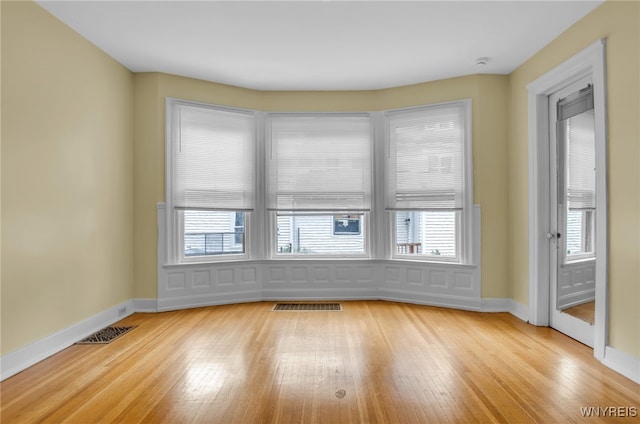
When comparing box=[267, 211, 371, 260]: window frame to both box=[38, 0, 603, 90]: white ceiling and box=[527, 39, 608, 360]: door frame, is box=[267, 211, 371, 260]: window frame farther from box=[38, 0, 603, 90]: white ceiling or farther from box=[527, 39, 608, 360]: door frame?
box=[527, 39, 608, 360]: door frame

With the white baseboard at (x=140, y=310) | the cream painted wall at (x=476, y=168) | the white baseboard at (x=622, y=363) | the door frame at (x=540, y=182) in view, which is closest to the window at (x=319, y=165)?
the white baseboard at (x=140, y=310)

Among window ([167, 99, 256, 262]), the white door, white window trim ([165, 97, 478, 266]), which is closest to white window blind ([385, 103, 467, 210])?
white window trim ([165, 97, 478, 266])

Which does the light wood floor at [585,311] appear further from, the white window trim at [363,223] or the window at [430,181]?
the white window trim at [363,223]

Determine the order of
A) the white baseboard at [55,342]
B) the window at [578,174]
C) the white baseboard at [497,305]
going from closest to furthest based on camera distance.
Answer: the white baseboard at [55,342]
the window at [578,174]
the white baseboard at [497,305]

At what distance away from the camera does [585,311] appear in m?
3.67

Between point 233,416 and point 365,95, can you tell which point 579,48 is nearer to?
point 365,95

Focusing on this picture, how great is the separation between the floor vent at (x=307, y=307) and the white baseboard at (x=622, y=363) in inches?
110

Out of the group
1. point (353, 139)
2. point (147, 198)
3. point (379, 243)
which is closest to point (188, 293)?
point (147, 198)

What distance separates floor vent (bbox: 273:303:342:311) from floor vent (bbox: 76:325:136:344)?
1.77 m

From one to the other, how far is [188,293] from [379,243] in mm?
2704

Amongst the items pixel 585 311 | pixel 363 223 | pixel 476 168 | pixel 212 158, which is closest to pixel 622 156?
pixel 585 311

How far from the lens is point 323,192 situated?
18.5 feet

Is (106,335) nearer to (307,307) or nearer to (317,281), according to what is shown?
(307,307)

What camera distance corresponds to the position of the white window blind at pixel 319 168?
18.4 ft
